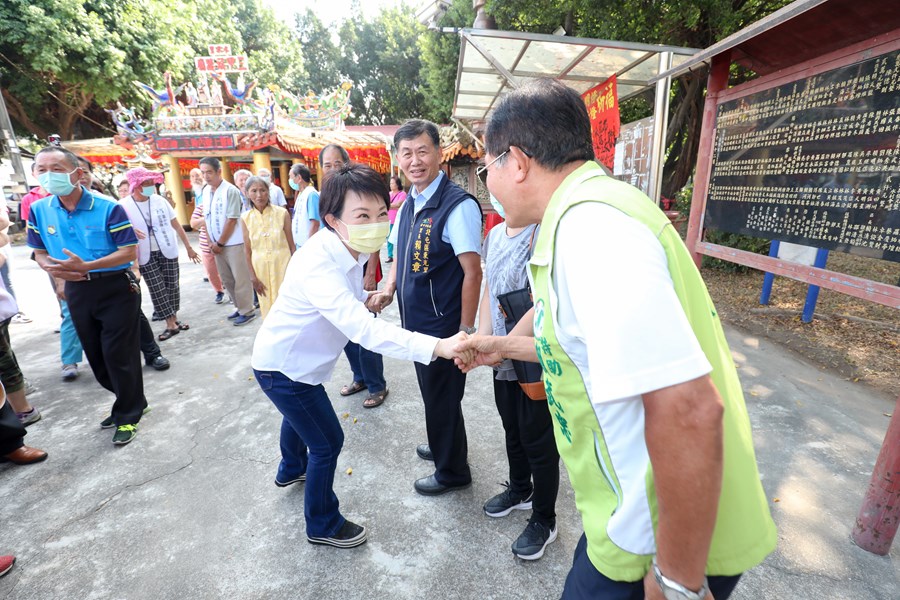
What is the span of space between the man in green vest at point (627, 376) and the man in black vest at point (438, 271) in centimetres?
113

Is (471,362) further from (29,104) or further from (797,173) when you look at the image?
(29,104)

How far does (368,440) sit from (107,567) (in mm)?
1477

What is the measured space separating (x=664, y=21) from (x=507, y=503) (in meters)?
8.00

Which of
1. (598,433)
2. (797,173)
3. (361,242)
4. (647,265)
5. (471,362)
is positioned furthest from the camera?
(797,173)

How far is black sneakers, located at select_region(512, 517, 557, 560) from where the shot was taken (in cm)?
203

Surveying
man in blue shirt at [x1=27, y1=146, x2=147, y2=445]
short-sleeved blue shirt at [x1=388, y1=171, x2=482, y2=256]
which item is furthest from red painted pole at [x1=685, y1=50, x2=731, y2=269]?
man in blue shirt at [x1=27, y1=146, x2=147, y2=445]

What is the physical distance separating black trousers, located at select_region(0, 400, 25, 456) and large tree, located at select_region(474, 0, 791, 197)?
27.5 feet

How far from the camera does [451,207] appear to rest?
2254mm

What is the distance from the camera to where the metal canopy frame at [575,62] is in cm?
416

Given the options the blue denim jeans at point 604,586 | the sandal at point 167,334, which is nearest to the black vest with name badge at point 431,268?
the blue denim jeans at point 604,586

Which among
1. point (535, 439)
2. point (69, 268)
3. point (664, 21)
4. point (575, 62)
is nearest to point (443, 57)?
point (664, 21)

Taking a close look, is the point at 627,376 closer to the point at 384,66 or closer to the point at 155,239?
the point at 155,239

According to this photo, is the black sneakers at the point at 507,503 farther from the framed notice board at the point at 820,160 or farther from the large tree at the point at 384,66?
the large tree at the point at 384,66

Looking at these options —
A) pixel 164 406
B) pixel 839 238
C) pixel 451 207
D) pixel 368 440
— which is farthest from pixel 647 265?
pixel 164 406
